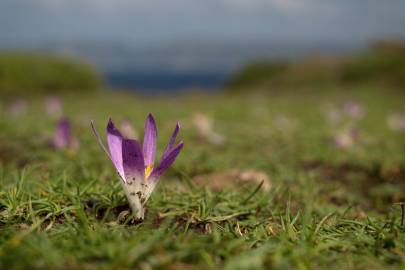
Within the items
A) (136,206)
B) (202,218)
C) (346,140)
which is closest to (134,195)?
(136,206)

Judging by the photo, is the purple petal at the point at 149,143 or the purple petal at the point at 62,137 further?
the purple petal at the point at 62,137

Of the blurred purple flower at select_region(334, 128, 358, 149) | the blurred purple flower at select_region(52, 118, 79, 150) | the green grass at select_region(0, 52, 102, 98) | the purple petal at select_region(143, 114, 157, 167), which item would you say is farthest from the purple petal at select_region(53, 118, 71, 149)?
the green grass at select_region(0, 52, 102, 98)

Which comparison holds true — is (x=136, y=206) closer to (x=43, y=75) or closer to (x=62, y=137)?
(x=62, y=137)

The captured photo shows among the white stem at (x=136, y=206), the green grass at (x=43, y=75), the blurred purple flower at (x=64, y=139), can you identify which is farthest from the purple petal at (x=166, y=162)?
the green grass at (x=43, y=75)

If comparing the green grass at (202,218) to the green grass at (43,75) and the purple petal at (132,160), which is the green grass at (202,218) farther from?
the green grass at (43,75)

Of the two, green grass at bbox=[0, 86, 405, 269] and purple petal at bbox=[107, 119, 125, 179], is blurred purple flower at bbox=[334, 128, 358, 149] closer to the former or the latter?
green grass at bbox=[0, 86, 405, 269]

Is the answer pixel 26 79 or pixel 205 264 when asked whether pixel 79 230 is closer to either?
pixel 205 264
